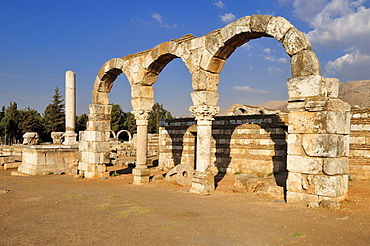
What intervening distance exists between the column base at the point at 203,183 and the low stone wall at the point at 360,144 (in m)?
5.51

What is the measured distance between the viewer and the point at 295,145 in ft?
A: 24.5

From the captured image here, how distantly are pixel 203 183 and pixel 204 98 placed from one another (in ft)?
8.48

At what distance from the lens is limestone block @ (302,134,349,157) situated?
22.9ft

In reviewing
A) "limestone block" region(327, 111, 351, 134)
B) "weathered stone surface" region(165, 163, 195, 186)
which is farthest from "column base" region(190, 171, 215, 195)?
"limestone block" region(327, 111, 351, 134)

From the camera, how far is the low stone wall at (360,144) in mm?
11055

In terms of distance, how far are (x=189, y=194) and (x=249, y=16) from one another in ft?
17.6

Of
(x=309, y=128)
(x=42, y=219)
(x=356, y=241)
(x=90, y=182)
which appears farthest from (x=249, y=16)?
(x=90, y=182)

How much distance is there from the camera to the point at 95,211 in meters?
7.36

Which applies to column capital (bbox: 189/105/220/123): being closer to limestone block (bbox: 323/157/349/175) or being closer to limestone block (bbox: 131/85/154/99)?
limestone block (bbox: 131/85/154/99)

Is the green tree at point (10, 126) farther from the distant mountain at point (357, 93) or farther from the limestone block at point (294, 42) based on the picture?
the limestone block at point (294, 42)

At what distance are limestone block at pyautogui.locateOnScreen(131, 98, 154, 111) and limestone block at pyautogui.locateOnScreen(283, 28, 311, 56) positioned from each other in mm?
6003

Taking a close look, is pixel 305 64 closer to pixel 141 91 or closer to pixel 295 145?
pixel 295 145

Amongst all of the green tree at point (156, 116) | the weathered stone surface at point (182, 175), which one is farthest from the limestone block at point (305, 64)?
the green tree at point (156, 116)

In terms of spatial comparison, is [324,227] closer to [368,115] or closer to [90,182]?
[368,115]
